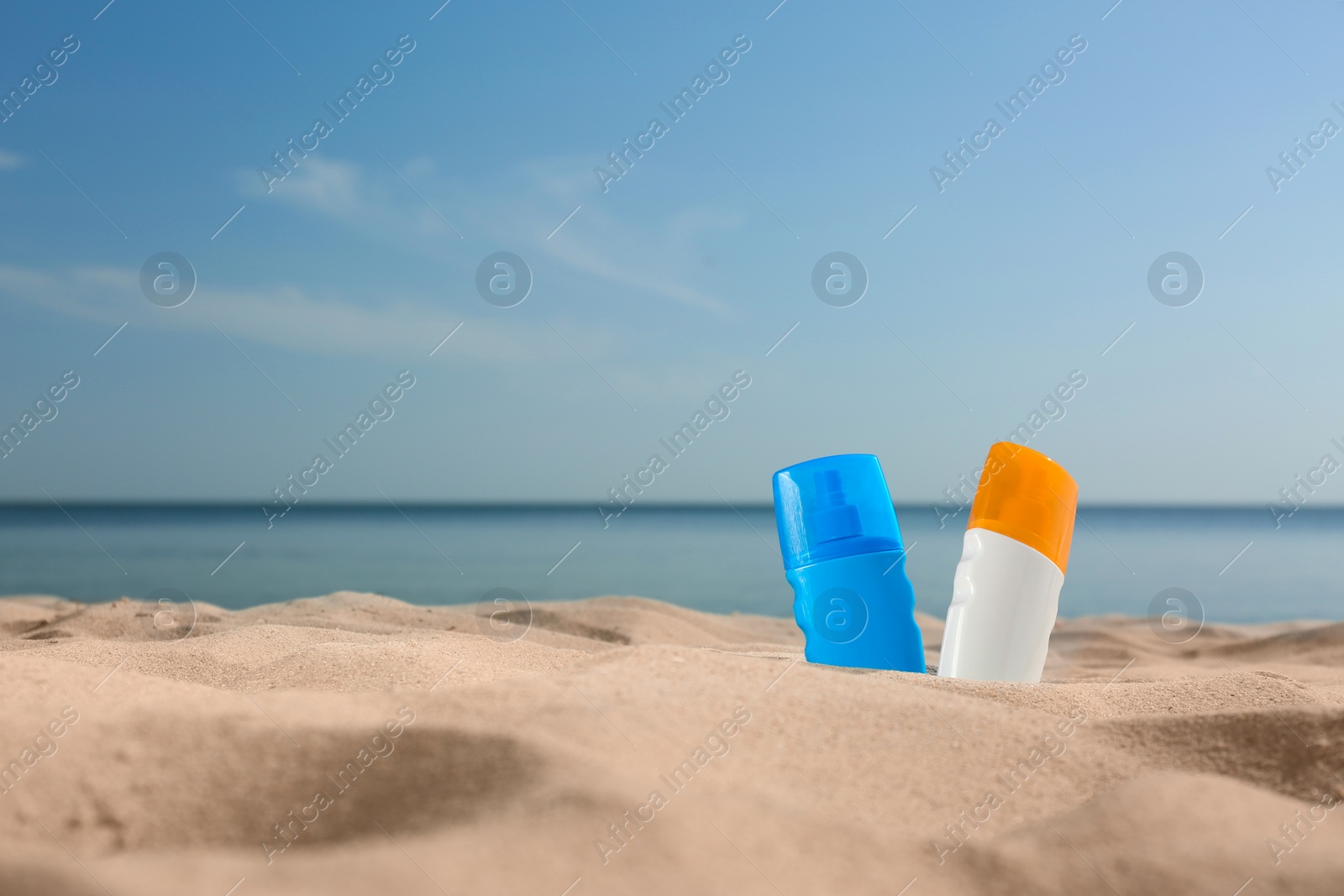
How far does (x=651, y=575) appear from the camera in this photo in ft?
26.4

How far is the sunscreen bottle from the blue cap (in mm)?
158

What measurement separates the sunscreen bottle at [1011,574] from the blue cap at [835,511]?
0.16 meters

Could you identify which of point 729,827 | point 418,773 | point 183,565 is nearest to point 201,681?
point 418,773

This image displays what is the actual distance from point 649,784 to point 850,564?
0.81 meters

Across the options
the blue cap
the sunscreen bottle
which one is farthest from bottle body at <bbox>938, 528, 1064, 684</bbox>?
the blue cap

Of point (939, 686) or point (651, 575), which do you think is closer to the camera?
point (939, 686)

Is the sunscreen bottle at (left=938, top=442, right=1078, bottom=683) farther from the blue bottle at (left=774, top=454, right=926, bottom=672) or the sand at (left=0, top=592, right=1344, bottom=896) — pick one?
the sand at (left=0, top=592, right=1344, bottom=896)

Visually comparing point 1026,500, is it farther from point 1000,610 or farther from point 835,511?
point 835,511

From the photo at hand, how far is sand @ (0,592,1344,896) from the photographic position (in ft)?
2.13

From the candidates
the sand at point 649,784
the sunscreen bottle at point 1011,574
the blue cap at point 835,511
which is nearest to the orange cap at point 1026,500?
the sunscreen bottle at point 1011,574

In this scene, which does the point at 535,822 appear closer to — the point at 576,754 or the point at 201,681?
the point at 576,754

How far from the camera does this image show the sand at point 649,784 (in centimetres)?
65

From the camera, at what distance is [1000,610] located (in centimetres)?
148

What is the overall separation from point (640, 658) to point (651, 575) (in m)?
6.94
